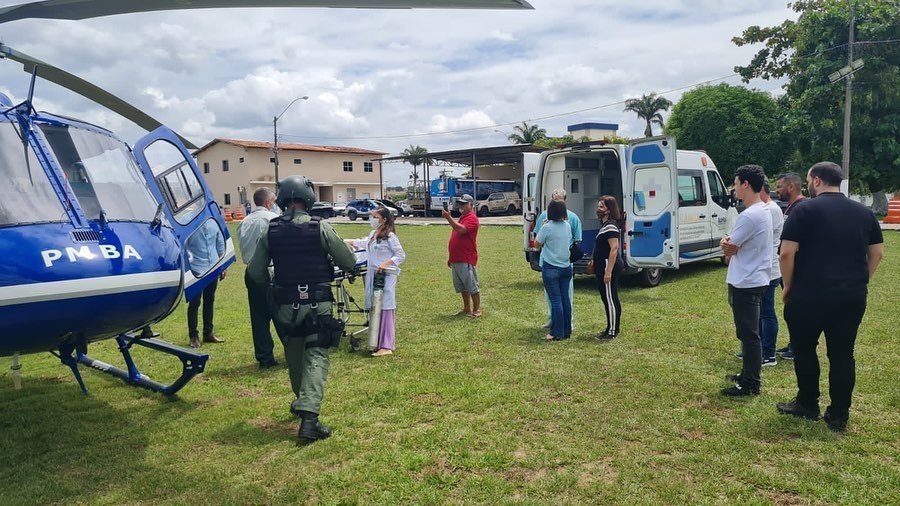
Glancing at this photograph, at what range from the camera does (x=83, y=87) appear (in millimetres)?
4371

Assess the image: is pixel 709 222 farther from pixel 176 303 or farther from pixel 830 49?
pixel 830 49

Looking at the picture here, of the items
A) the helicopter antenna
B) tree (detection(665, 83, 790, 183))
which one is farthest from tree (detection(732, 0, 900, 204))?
the helicopter antenna

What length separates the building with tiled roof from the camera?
5253 cm

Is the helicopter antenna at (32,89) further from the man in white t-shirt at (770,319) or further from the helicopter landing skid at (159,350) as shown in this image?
the man in white t-shirt at (770,319)

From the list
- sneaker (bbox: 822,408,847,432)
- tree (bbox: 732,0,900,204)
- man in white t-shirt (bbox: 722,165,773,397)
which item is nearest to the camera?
sneaker (bbox: 822,408,847,432)

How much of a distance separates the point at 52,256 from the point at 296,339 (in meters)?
1.71

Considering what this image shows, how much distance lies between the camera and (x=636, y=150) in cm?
939

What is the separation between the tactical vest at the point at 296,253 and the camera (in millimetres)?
4340

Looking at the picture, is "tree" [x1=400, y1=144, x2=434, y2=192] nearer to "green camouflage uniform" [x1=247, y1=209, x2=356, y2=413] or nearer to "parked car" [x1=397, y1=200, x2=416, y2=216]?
"parked car" [x1=397, y1=200, x2=416, y2=216]

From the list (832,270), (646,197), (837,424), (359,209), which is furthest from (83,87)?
(359,209)

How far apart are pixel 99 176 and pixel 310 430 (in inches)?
94.2

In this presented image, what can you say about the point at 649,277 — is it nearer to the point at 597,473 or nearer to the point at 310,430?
the point at 597,473

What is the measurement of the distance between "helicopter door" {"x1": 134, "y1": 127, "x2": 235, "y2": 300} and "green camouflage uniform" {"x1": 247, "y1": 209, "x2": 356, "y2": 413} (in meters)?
0.74

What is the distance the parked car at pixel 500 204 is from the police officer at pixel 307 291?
33.9 metres
